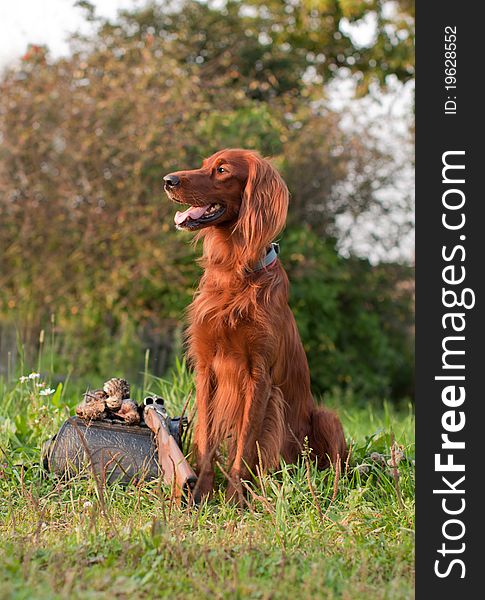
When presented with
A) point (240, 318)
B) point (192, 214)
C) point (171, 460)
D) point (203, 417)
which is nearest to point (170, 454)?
point (171, 460)

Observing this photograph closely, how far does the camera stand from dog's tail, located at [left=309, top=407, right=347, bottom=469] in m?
3.98

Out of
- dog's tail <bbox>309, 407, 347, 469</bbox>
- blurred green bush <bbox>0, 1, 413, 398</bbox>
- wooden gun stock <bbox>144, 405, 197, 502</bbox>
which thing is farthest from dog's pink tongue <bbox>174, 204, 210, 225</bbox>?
blurred green bush <bbox>0, 1, 413, 398</bbox>

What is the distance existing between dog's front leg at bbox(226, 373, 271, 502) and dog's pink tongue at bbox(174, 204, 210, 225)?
0.78m

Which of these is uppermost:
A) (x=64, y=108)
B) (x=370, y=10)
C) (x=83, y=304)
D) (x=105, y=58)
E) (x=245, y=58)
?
(x=370, y=10)

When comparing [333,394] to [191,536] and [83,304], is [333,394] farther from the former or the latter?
[191,536]

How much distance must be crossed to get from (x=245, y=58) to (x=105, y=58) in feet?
10.0

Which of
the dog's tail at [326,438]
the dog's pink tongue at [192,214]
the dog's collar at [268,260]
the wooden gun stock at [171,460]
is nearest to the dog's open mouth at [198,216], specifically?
the dog's pink tongue at [192,214]

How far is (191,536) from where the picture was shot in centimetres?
307

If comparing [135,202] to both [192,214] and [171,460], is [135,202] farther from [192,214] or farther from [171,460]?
[171,460]

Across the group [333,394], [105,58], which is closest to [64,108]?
[105,58]

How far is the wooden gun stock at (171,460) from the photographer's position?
3600 mm

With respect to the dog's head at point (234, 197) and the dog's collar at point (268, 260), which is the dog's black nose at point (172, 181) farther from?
the dog's collar at point (268, 260)

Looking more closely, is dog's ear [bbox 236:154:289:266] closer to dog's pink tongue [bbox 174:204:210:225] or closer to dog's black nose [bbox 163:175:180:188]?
dog's pink tongue [bbox 174:204:210:225]

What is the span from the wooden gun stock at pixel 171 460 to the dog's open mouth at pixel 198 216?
0.94 metres
